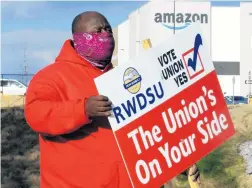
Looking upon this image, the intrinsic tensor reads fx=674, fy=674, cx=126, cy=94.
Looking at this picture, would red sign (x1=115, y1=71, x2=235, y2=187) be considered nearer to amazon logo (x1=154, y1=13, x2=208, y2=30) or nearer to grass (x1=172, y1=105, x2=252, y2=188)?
grass (x1=172, y1=105, x2=252, y2=188)

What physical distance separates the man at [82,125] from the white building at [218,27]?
164 feet

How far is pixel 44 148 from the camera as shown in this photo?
2.94 m

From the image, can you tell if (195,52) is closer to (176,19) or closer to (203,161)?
(203,161)

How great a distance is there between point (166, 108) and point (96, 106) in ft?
1.54

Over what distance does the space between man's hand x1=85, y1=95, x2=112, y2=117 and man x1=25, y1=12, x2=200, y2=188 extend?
54 mm

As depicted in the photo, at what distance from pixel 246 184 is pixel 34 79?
6813 millimetres

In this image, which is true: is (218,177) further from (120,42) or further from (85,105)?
(120,42)

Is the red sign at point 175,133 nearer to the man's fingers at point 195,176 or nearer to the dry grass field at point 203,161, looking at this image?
the man's fingers at point 195,176

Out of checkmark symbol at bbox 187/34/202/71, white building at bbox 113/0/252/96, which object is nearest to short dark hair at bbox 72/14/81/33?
checkmark symbol at bbox 187/34/202/71

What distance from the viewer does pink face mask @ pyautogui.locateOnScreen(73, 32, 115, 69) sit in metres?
2.88

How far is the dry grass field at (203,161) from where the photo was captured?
31.2ft

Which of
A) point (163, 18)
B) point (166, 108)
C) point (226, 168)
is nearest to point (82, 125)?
point (166, 108)

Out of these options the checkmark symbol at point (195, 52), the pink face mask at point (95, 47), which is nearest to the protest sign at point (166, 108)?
the checkmark symbol at point (195, 52)

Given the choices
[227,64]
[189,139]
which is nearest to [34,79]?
[189,139]
